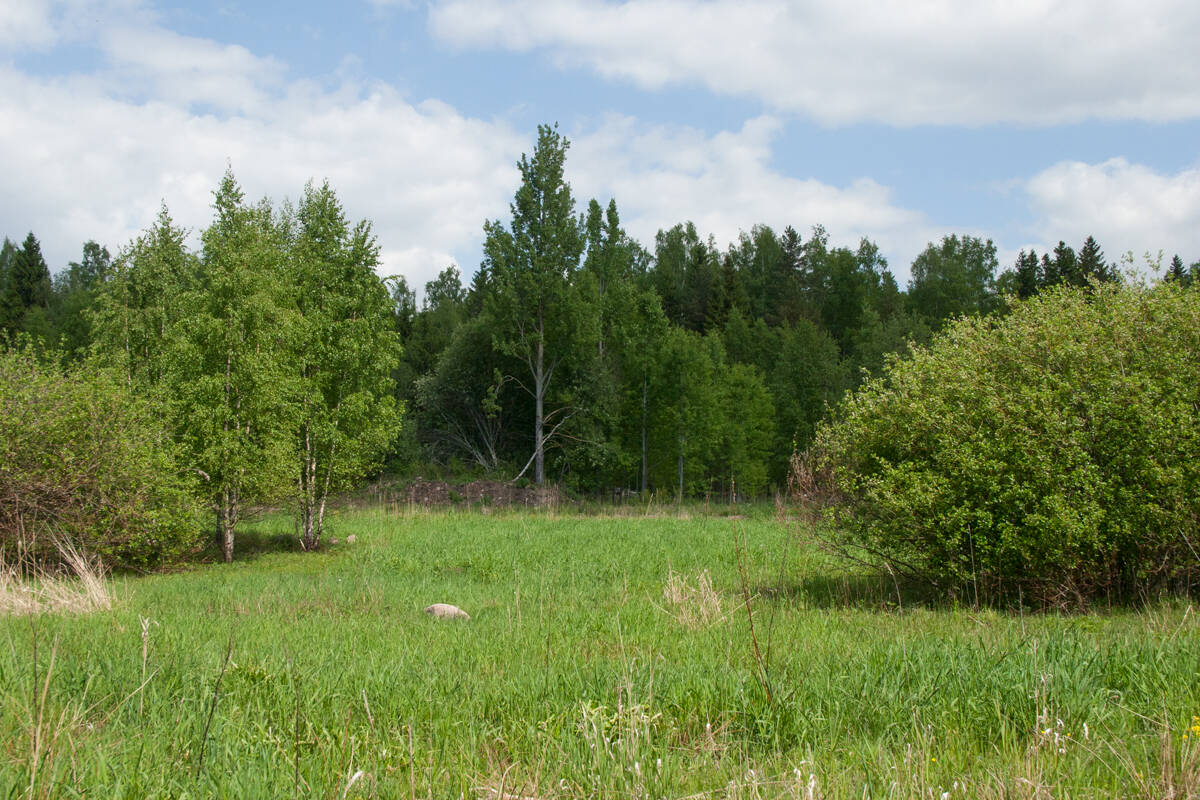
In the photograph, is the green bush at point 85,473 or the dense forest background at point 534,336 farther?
the dense forest background at point 534,336

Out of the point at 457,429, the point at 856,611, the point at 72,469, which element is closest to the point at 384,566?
the point at 72,469

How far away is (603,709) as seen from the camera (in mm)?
4246

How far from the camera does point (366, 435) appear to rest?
2175 cm

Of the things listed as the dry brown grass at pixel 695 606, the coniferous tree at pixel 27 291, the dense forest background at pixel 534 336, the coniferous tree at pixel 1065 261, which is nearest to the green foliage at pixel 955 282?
the dense forest background at pixel 534 336

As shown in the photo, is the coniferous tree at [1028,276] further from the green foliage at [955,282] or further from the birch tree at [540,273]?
the birch tree at [540,273]

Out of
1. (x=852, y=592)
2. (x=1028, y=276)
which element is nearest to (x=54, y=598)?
(x=852, y=592)

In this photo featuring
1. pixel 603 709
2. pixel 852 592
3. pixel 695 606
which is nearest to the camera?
pixel 603 709

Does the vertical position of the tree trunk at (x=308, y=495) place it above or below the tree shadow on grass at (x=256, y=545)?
above

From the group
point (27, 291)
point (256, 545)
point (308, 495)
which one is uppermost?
point (27, 291)

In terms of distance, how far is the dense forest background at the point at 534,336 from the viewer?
2117 centimetres

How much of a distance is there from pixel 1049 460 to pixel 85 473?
16.7 meters

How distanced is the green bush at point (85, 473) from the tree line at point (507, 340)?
1.64m

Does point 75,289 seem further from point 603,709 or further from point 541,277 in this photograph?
point 603,709

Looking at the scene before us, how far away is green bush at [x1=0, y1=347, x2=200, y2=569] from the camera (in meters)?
14.2
